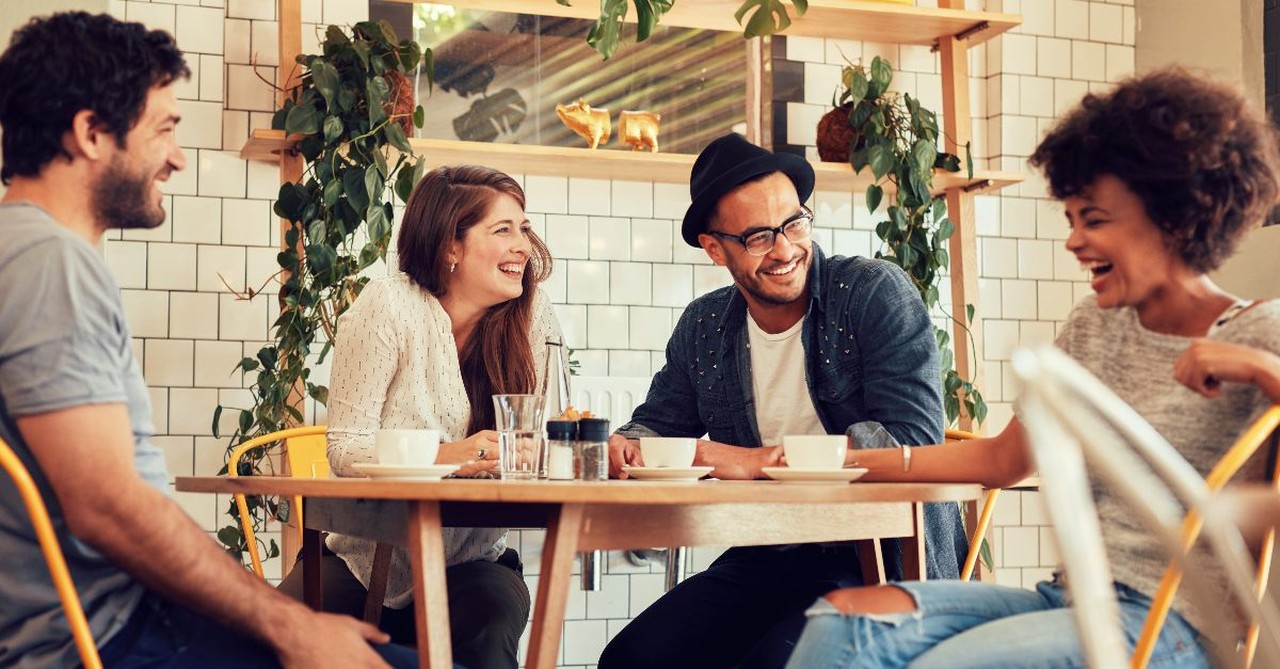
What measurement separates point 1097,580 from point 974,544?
82.2 inches

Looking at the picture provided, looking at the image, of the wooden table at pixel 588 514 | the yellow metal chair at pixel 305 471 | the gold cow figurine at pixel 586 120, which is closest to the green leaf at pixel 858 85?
the gold cow figurine at pixel 586 120

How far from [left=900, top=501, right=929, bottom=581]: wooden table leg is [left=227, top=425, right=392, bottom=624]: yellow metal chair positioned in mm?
968

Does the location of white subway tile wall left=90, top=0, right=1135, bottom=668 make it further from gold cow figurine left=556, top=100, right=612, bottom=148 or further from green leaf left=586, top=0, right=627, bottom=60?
green leaf left=586, top=0, right=627, bottom=60

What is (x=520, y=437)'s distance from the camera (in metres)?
2.07

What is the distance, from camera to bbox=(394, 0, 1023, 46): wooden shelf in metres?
4.25

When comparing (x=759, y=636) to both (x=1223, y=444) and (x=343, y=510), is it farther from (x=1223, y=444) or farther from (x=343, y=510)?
(x=1223, y=444)

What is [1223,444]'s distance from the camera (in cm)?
166

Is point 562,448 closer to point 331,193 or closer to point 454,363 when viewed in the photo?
point 454,363

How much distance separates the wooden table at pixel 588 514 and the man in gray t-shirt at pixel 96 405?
122mm

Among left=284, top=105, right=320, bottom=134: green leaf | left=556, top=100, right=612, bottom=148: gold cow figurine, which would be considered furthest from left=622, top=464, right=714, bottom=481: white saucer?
left=556, top=100, right=612, bottom=148: gold cow figurine

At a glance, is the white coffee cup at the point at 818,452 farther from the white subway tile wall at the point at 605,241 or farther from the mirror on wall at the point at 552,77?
the mirror on wall at the point at 552,77

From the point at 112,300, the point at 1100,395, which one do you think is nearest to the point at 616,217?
the point at 112,300

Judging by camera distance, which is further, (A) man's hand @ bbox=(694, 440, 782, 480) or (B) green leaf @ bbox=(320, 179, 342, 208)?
(B) green leaf @ bbox=(320, 179, 342, 208)

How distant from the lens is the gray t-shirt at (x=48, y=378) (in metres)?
1.53
